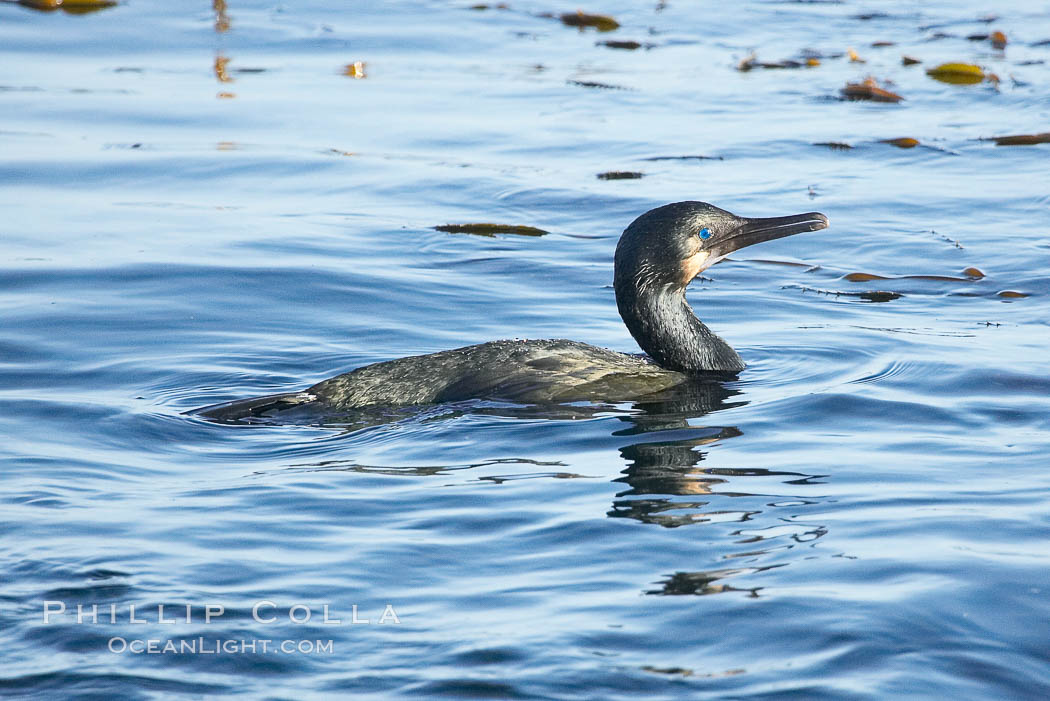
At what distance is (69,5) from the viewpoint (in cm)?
1891

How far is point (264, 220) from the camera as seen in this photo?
11945 mm

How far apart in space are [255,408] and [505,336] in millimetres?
2322

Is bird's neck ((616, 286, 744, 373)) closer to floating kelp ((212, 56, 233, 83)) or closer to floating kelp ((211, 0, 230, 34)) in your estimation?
floating kelp ((212, 56, 233, 83))

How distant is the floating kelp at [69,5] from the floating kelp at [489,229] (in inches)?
363

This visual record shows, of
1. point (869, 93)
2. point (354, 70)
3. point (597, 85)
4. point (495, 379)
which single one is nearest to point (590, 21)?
point (597, 85)

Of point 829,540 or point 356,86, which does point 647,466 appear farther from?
point 356,86

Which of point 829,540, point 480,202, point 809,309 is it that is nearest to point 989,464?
point 829,540

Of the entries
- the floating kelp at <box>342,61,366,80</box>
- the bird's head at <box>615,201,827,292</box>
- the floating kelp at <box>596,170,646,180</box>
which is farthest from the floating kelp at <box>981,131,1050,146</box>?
the floating kelp at <box>342,61,366,80</box>

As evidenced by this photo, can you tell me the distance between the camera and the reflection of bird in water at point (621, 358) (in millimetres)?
7430

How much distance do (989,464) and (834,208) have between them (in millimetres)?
5940

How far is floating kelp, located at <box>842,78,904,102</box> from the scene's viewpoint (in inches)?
621

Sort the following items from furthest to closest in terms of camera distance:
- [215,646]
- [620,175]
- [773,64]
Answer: [773,64] → [620,175] → [215,646]

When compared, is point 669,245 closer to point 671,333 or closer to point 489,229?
point 671,333

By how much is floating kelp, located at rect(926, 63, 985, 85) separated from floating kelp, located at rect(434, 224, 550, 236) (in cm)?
A: 681
